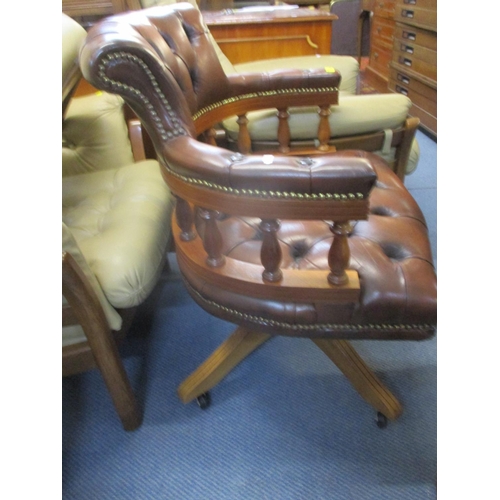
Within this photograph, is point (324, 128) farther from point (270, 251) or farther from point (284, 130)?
point (270, 251)

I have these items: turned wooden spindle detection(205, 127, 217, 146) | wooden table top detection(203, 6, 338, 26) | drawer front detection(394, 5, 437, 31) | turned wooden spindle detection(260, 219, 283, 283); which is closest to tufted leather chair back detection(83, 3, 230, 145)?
turned wooden spindle detection(205, 127, 217, 146)

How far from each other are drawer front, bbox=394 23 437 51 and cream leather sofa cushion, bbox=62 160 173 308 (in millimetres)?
1923

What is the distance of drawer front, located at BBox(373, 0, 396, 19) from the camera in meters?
2.91

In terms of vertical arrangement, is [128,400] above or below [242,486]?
above

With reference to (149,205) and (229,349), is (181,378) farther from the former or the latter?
(149,205)

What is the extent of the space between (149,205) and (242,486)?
2.36 feet

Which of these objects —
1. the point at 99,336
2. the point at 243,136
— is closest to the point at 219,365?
the point at 99,336

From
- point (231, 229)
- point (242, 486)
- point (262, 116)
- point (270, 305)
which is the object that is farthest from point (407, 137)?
point (242, 486)

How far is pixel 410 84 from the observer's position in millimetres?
2660

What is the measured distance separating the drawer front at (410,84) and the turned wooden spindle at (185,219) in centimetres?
211

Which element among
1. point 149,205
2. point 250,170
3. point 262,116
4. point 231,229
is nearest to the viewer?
point 250,170

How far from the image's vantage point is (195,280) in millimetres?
841

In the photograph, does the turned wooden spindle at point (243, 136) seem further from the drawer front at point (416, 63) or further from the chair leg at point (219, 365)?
the drawer front at point (416, 63)

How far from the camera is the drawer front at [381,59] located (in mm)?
3108
